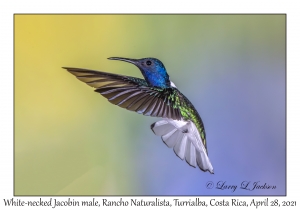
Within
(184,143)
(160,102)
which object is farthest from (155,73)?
(184,143)

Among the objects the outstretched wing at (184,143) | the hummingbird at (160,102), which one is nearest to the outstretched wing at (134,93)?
the hummingbird at (160,102)

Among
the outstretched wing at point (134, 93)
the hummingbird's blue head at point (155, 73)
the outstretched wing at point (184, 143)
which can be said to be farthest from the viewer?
the outstretched wing at point (184, 143)

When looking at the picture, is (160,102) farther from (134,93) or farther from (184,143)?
(184,143)

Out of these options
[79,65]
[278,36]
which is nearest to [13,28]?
[79,65]

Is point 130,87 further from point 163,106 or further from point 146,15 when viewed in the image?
point 146,15

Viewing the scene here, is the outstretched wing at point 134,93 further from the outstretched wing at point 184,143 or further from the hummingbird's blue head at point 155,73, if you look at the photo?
the outstretched wing at point 184,143
